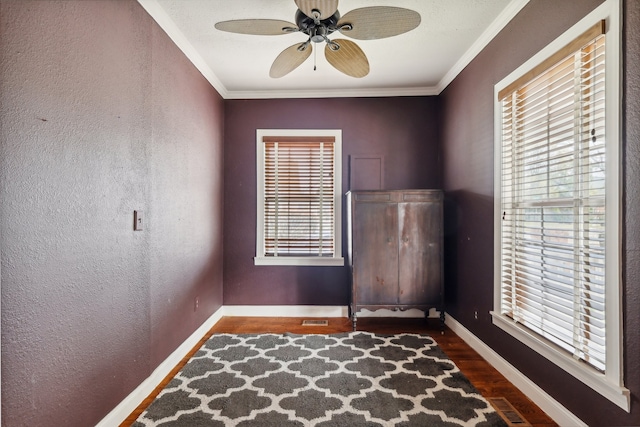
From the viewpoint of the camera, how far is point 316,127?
3.59m

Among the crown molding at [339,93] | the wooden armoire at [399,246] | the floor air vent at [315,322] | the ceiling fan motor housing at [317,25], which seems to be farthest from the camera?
the crown molding at [339,93]

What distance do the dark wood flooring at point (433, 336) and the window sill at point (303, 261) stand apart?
24.9 inches

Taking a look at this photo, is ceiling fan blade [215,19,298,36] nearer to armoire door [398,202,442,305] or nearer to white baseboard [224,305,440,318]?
armoire door [398,202,442,305]

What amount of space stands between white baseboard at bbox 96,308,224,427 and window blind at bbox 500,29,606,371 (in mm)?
2528

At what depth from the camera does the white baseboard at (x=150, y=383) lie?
169 centimetres

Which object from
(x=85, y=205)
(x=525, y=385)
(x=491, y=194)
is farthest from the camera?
(x=491, y=194)

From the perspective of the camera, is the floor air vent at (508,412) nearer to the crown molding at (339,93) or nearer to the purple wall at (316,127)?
the purple wall at (316,127)

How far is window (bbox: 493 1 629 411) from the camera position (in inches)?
54.7

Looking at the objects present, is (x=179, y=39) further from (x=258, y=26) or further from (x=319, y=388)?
(x=319, y=388)

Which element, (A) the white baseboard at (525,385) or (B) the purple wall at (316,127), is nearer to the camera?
(A) the white baseboard at (525,385)

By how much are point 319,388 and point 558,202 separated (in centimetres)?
189

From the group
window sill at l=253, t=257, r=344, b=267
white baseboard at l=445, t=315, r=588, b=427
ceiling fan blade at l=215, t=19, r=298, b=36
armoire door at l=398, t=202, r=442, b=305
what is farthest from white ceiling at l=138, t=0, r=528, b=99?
white baseboard at l=445, t=315, r=588, b=427

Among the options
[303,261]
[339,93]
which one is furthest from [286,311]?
[339,93]

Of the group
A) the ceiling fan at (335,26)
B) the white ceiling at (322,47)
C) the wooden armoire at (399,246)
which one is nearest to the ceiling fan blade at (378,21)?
the ceiling fan at (335,26)
